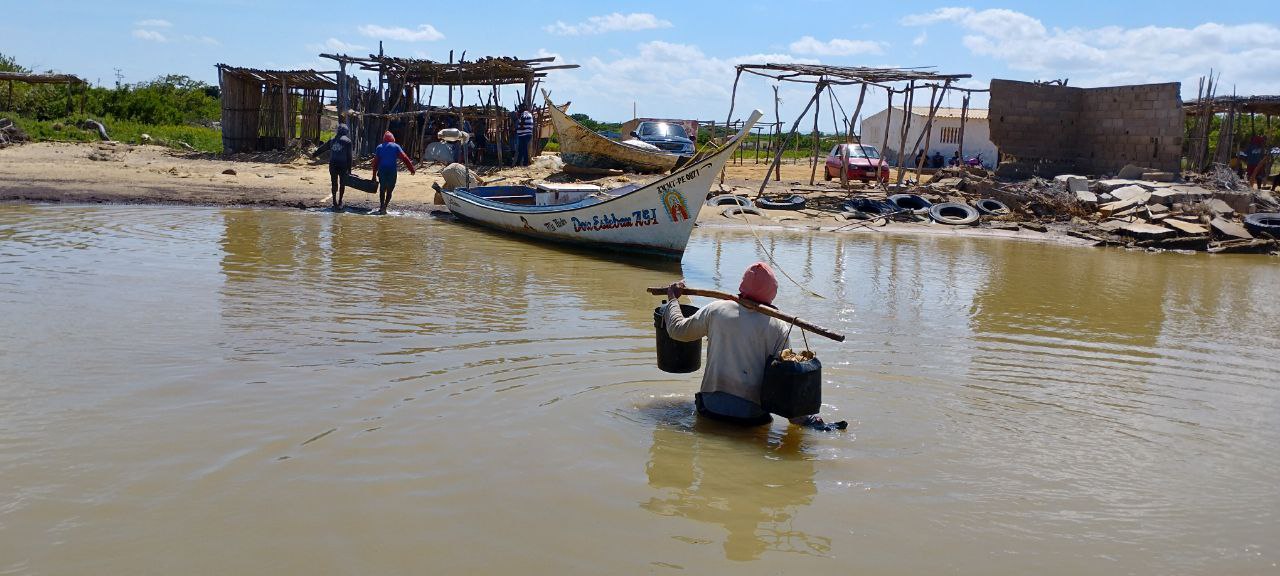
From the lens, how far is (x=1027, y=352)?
322 inches

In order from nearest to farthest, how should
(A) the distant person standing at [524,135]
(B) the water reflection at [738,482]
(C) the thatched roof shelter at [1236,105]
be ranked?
(B) the water reflection at [738,482] < (C) the thatched roof shelter at [1236,105] < (A) the distant person standing at [524,135]

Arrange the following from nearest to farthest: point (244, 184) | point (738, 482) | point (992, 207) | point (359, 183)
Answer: point (738, 482) < point (359, 183) < point (992, 207) < point (244, 184)

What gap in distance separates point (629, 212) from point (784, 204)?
744cm

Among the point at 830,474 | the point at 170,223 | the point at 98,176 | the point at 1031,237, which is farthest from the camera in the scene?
the point at 98,176

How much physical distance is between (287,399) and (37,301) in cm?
398

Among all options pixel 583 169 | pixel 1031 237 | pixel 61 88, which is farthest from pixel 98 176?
pixel 1031 237

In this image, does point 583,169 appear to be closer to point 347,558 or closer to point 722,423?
point 722,423

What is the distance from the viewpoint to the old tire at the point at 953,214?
723 inches

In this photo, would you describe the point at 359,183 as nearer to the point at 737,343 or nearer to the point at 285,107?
the point at 285,107

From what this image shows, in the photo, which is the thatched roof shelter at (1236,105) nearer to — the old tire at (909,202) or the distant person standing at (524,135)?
the old tire at (909,202)

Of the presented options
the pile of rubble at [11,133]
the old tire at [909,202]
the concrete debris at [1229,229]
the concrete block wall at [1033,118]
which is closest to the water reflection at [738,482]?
the concrete debris at [1229,229]

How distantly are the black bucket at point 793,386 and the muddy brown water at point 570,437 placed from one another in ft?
0.93

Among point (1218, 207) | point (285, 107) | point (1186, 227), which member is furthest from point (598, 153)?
point (1218, 207)

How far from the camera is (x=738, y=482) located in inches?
195
